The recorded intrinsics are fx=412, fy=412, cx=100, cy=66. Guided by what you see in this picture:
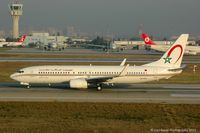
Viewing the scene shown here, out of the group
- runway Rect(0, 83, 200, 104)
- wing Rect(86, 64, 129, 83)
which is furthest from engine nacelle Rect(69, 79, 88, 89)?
wing Rect(86, 64, 129, 83)

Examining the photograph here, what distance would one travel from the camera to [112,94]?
1388 inches

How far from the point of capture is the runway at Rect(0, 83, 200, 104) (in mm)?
31828

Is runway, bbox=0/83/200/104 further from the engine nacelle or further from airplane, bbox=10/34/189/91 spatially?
airplane, bbox=10/34/189/91

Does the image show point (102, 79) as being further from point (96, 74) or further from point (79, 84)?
point (79, 84)

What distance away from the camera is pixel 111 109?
89.8 feet

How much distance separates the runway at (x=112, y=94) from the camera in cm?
3183

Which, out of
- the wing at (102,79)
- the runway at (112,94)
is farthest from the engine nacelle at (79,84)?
the wing at (102,79)

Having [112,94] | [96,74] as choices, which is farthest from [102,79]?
[112,94]

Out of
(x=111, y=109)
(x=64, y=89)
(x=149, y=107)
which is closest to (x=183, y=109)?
(x=149, y=107)

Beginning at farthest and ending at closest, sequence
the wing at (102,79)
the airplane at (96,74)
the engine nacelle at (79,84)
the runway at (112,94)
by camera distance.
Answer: the airplane at (96,74), the wing at (102,79), the engine nacelle at (79,84), the runway at (112,94)

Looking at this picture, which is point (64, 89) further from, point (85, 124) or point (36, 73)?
point (85, 124)

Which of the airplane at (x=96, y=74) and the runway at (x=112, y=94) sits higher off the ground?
the airplane at (x=96, y=74)

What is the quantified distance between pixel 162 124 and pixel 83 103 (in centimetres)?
851

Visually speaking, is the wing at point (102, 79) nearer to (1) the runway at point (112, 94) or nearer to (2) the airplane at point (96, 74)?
(2) the airplane at point (96, 74)
